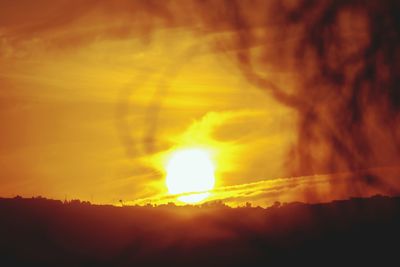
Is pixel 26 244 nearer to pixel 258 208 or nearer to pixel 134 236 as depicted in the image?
pixel 134 236

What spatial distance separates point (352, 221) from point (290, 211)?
12.4 feet

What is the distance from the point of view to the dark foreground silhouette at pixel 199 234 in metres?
38.6

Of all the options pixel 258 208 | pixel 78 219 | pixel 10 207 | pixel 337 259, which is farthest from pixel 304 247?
pixel 10 207

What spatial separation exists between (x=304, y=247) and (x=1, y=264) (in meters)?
13.0

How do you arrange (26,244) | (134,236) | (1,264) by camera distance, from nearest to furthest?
(1,264) → (26,244) → (134,236)

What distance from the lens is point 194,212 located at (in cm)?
4781

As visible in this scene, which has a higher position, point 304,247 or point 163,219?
point 163,219

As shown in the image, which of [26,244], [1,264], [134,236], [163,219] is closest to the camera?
[1,264]

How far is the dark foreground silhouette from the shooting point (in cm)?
3862

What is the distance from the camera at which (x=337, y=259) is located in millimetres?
38375

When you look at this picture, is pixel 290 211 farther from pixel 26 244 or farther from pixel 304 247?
pixel 26 244

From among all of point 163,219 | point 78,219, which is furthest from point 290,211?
point 78,219

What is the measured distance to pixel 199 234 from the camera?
41906 millimetres

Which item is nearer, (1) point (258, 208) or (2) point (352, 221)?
(2) point (352, 221)
